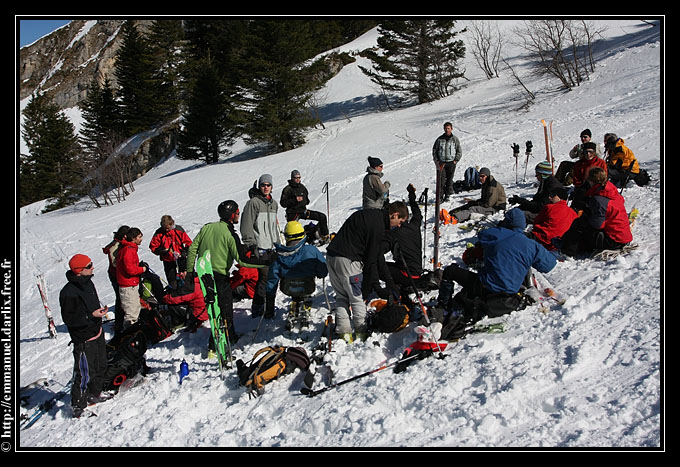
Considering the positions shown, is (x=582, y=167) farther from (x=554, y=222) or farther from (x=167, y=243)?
(x=167, y=243)

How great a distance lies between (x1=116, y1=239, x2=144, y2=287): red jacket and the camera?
6.70 meters

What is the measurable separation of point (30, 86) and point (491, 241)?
103222 millimetres

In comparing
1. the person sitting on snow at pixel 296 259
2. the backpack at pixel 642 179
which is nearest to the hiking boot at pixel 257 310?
the person sitting on snow at pixel 296 259

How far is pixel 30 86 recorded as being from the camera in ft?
278

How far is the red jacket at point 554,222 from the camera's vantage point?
6.96 metres

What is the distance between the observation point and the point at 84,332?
17.1 ft

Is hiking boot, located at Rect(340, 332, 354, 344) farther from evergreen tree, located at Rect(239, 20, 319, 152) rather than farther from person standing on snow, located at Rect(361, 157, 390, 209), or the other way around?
evergreen tree, located at Rect(239, 20, 319, 152)

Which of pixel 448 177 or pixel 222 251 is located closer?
pixel 222 251

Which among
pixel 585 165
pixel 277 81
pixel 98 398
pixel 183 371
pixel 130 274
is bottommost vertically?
pixel 98 398

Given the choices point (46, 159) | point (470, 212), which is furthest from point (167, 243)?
point (46, 159)

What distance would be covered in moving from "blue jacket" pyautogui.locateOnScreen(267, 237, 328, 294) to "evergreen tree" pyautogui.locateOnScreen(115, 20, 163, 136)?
116 feet

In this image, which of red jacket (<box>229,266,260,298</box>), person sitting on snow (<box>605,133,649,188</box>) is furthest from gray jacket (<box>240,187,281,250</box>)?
person sitting on snow (<box>605,133,649,188</box>)

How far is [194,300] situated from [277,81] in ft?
76.1
